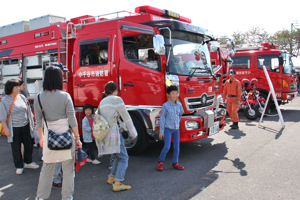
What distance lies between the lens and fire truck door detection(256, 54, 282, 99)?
10992 mm

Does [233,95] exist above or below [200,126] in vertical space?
above

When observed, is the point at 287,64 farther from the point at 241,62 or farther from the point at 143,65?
the point at 143,65

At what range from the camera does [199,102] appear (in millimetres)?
5504

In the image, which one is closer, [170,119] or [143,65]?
[170,119]

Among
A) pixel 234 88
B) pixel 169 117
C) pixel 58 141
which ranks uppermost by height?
pixel 234 88

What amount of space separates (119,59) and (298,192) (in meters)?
3.90

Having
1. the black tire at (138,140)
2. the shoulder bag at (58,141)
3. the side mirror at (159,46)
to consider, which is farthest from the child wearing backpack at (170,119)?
the shoulder bag at (58,141)

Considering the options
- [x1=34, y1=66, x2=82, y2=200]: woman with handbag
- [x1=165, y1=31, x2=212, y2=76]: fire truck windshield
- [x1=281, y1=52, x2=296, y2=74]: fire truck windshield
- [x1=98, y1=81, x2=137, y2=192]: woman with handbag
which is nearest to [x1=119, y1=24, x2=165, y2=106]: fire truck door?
[x1=165, y1=31, x2=212, y2=76]: fire truck windshield

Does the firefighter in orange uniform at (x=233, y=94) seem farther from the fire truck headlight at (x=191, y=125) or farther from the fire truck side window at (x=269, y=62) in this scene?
the fire truck side window at (x=269, y=62)

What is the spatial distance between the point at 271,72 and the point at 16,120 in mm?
10041

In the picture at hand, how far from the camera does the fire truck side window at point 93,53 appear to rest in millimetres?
5828

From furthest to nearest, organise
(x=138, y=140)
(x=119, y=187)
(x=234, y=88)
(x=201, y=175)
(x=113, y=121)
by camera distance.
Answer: (x=234, y=88) < (x=138, y=140) < (x=201, y=175) < (x=119, y=187) < (x=113, y=121)

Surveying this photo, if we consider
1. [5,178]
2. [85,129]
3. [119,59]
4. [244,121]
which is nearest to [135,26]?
[119,59]

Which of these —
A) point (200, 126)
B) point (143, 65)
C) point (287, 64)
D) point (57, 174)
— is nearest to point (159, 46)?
point (143, 65)
